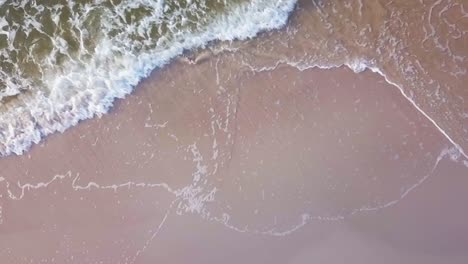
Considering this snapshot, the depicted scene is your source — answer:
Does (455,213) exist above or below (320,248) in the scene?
above

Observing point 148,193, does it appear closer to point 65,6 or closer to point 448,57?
point 65,6

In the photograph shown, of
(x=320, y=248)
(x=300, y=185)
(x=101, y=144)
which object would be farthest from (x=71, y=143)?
(x=320, y=248)

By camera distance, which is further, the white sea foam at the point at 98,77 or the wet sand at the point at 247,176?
the white sea foam at the point at 98,77

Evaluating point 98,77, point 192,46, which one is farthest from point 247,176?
point 98,77

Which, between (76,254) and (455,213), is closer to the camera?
(455,213)

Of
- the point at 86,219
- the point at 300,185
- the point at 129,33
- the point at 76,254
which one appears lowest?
the point at 76,254

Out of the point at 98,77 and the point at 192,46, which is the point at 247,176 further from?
the point at 98,77
